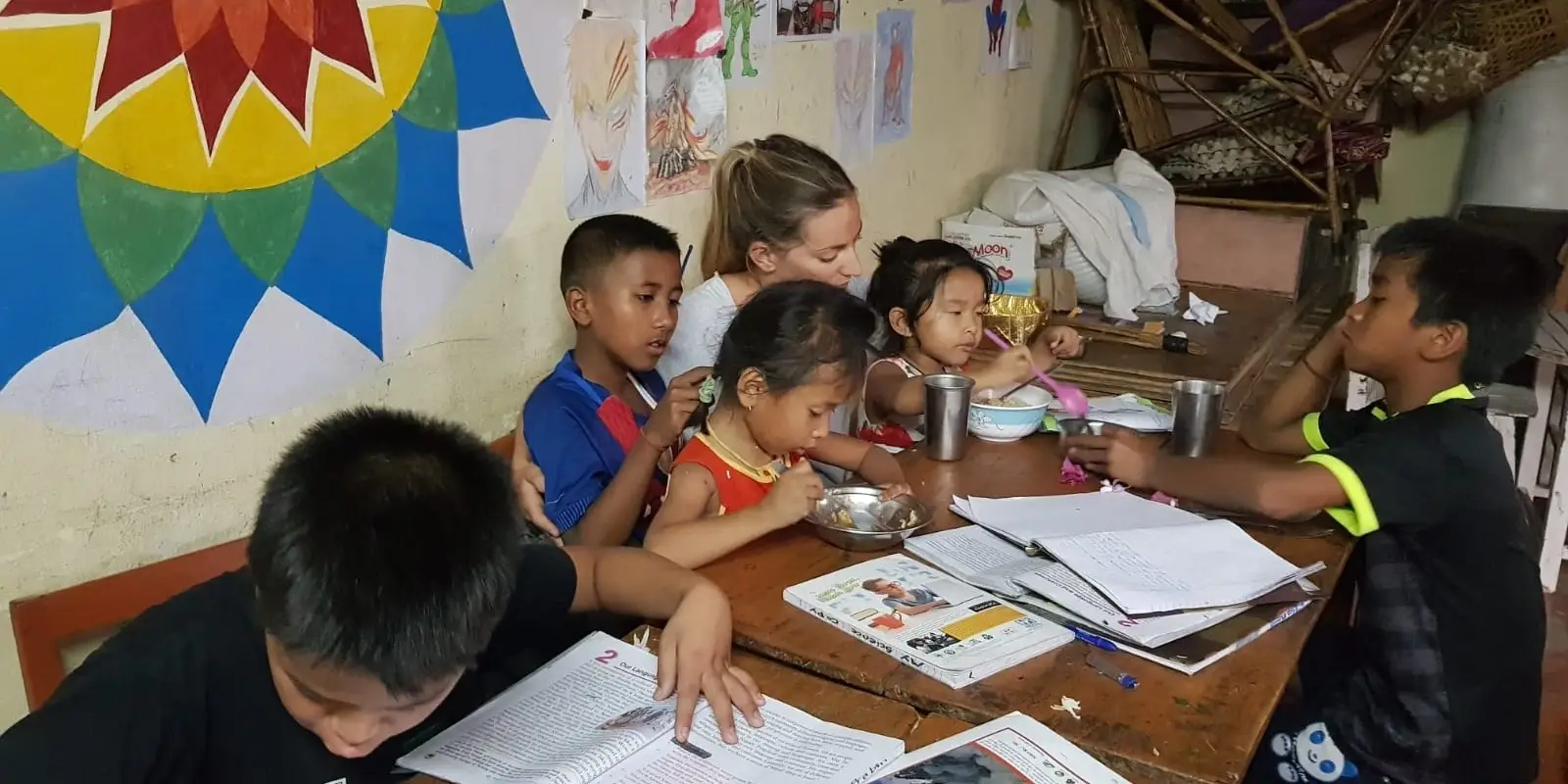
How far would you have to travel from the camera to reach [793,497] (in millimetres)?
1443

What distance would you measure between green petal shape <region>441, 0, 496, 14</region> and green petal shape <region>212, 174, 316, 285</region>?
31cm

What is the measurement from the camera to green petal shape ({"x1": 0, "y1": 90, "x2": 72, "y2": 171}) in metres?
1.15

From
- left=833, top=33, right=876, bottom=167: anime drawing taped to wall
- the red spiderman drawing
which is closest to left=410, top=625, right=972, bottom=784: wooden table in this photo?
left=833, top=33, right=876, bottom=167: anime drawing taped to wall

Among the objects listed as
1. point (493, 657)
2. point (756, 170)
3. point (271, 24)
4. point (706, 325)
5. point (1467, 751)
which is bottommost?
point (1467, 751)

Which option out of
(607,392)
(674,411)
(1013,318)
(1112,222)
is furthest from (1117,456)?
(1112,222)

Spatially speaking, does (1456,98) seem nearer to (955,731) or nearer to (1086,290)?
(1086,290)

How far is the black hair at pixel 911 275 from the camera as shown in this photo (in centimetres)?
216

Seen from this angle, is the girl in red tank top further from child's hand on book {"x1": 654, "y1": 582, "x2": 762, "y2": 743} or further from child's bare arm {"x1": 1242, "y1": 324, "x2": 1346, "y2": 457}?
child's bare arm {"x1": 1242, "y1": 324, "x2": 1346, "y2": 457}

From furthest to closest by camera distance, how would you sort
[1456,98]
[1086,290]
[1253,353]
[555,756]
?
[1456,98] < [1086,290] < [1253,353] < [555,756]

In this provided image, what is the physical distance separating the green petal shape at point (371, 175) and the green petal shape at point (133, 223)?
0.62 ft

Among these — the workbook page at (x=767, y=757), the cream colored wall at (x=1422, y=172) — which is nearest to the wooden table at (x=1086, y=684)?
the workbook page at (x=767, y=757)

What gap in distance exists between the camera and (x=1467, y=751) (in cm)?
157

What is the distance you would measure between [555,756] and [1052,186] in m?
2.42

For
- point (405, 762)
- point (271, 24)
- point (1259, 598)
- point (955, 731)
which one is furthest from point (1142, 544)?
point (271, 24)
